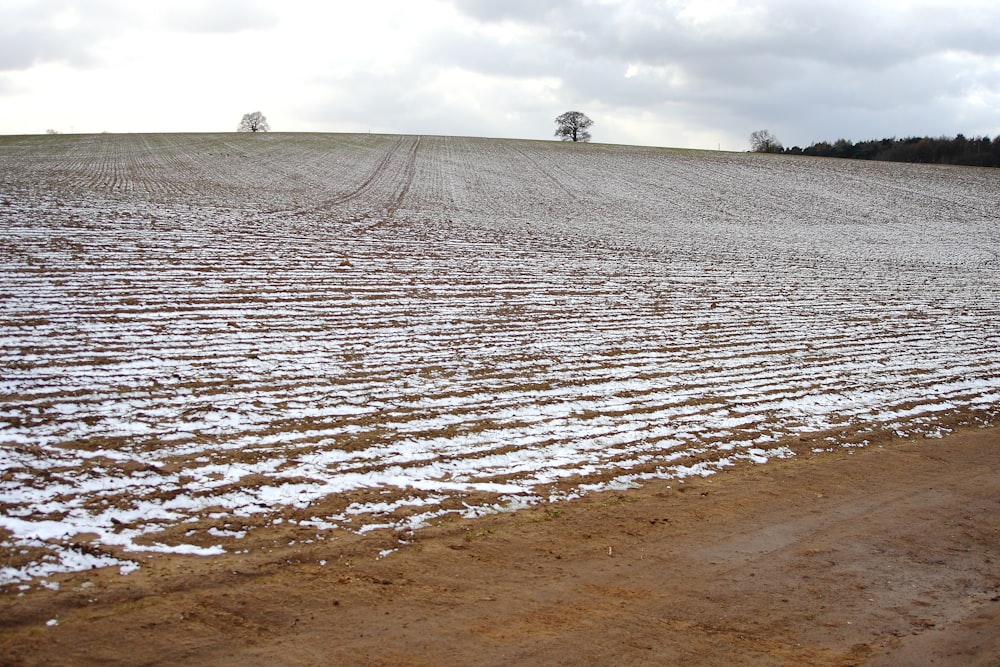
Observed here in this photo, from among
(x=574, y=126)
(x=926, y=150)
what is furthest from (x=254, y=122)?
(x=926, y=150)

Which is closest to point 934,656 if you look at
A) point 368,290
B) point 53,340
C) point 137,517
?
point 137,517

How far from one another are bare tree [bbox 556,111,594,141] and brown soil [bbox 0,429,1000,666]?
289 ft

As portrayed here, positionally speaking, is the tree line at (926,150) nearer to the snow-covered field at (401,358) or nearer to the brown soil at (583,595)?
the snow-covered field at (401,358)

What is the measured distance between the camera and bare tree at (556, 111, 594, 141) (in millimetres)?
90750

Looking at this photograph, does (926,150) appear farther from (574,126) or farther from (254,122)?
(254,122)

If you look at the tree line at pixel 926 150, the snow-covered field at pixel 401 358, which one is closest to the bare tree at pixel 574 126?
the tree line at pixel 926 150

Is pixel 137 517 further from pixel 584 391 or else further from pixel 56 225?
pixel 56 225

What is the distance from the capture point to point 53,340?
945cm

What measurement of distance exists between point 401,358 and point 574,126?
85731mm

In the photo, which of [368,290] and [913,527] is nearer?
[913,527]

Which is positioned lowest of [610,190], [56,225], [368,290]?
[368,290]

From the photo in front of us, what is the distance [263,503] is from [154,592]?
1.33 m

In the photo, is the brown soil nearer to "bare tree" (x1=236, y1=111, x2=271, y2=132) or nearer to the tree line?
the tree line

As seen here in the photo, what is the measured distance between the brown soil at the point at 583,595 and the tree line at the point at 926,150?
65285mm
